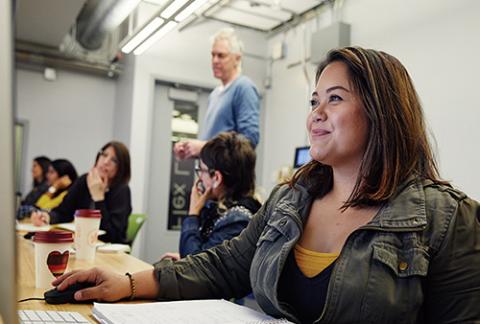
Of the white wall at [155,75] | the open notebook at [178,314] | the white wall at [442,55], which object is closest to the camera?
the open notebook at [178,314]

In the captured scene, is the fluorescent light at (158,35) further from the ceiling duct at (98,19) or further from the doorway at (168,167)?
the doorway at (168,167)

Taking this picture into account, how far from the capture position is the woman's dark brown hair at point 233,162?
5.81ft

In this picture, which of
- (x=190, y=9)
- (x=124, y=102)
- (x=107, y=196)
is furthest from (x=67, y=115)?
(x=190, y=9)

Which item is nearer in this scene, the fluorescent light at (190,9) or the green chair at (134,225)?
the fluorescent light at (190,9)

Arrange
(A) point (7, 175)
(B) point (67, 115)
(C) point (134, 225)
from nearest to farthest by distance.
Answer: (A) point (7, 175), (C) point (134, 225), (B) point (67, 115)

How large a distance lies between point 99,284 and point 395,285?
1.95 feet

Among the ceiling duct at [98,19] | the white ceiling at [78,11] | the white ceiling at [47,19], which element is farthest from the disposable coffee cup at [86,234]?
the white ceiling at [78,11]

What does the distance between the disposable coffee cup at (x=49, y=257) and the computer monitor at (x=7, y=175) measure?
71 centimetres

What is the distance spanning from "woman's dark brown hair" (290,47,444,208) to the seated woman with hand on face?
3.21 m

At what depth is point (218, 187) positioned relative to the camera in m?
1.79

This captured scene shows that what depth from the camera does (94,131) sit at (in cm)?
537

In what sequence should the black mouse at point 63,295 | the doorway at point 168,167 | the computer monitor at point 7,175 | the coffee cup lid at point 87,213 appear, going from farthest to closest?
the doorway at point 168,167 < the coffee cup lid at point 87,213 < the black mouse at point 63,295 < the computer monitor at point 7,175

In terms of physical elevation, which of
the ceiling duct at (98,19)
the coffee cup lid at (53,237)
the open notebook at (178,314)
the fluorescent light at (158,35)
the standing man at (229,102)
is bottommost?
the open notebook at (178,314)

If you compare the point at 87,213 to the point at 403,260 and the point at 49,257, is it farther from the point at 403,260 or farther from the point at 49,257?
the point at 403,260
